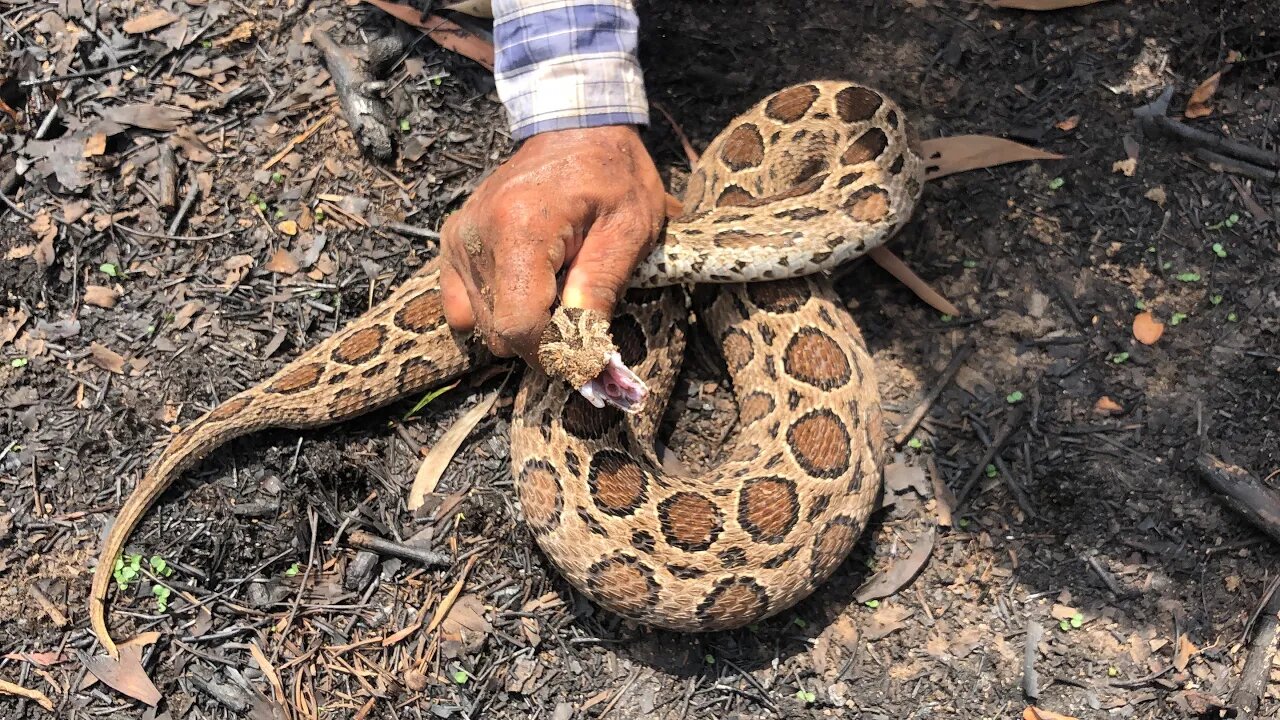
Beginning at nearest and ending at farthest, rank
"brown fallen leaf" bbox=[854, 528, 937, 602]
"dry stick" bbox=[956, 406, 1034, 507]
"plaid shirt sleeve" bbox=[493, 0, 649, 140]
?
"plaid shirt sleeve" bbox=[493, 0, 649, 140], "brown fallen leaf" bbox=[854, 528, 937, 602], "dry stick" bbox=[956, 406, 1034, 507]

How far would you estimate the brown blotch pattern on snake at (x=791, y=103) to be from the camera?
485 cm

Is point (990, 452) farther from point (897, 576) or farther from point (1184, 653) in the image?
point (1184, 653)

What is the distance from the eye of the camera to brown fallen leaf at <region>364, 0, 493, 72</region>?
204 inches

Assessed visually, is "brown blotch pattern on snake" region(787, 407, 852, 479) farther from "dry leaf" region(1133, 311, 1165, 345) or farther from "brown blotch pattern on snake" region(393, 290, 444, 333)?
"brown blotch pattern on snake" region(393, 290, 444, 333)

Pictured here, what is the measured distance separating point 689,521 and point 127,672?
8.69ft

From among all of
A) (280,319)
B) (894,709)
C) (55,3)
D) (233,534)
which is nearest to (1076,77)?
(894,709)

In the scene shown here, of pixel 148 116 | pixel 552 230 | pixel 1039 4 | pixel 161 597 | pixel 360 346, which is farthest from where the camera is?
pixel 1039 4

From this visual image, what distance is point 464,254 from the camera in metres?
3.92

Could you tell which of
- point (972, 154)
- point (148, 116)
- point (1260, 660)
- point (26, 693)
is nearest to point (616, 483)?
point (972, 154)

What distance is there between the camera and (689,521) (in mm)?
4090

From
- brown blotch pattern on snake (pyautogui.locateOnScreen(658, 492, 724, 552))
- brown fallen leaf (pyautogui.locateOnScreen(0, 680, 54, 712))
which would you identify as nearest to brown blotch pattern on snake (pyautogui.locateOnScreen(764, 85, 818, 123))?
brown blotch pattern on snake (pyautogui.locateOnScreen(658, 492, 724, 552))

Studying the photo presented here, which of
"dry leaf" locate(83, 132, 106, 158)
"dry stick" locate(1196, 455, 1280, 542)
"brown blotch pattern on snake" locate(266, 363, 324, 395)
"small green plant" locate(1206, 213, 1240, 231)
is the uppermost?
"dry leaf" locate(83, 132, 106, 158)

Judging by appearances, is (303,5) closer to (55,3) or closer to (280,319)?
(55,3)

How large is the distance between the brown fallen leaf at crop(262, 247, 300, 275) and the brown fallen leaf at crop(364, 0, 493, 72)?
1476mm
